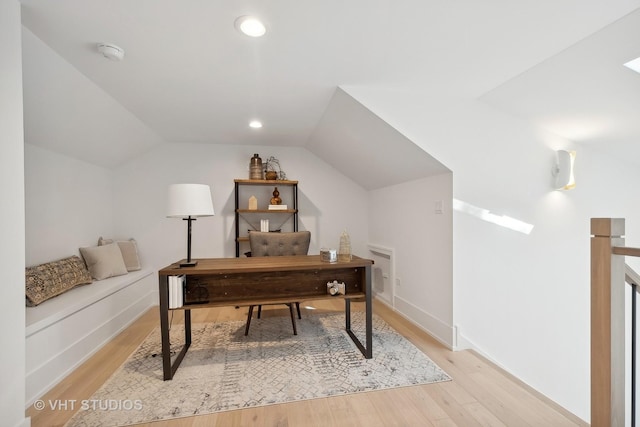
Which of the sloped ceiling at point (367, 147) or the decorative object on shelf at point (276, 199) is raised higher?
the sloped ceiling at point (367, 147)

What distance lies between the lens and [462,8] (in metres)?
1.47

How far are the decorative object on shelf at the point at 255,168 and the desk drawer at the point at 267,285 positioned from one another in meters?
1.98

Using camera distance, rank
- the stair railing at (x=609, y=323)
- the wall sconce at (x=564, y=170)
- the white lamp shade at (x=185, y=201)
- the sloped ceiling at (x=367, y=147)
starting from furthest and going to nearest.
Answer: the wall sconce at (x=564, y=170) < the sloped ceiling at (x=367, y=147) < the white lamp shade at (x=185, y=201) < the stair railing at (x=609, y=323)

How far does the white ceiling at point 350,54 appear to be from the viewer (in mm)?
1488

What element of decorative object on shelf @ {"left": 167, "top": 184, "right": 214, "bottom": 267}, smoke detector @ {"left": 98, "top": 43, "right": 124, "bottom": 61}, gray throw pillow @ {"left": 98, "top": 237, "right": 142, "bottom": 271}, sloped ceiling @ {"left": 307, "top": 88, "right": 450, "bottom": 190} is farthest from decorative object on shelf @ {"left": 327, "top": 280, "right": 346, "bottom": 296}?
gray throw pillow @ {"left": 98, "top": 237, "right": 142, "bottom": 271}

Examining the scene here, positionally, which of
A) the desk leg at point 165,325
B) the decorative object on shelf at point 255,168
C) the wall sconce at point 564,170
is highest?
the decorative object on shelf at point 255,168

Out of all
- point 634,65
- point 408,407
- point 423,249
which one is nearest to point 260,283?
point 408,407

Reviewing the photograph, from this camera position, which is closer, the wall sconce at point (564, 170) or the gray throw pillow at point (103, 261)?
the wall sconce at point (564, 170)

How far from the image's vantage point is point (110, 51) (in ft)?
5.82

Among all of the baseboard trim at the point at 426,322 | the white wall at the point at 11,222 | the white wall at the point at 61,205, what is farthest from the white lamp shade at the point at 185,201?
the baseboard trim at the point at 426,322

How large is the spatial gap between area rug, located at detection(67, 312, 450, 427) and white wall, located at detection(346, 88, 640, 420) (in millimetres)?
776

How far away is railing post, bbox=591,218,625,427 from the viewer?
1.22 m

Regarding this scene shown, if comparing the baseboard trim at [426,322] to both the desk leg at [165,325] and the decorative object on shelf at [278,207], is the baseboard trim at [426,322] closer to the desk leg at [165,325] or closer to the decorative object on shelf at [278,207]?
the decorative object on shelf at [278,207]

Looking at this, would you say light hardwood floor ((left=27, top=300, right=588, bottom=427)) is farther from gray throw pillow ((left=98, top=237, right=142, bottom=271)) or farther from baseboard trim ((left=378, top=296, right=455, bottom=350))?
gray throw pillow ((left=98, top=237, right=142, bottom=271))
